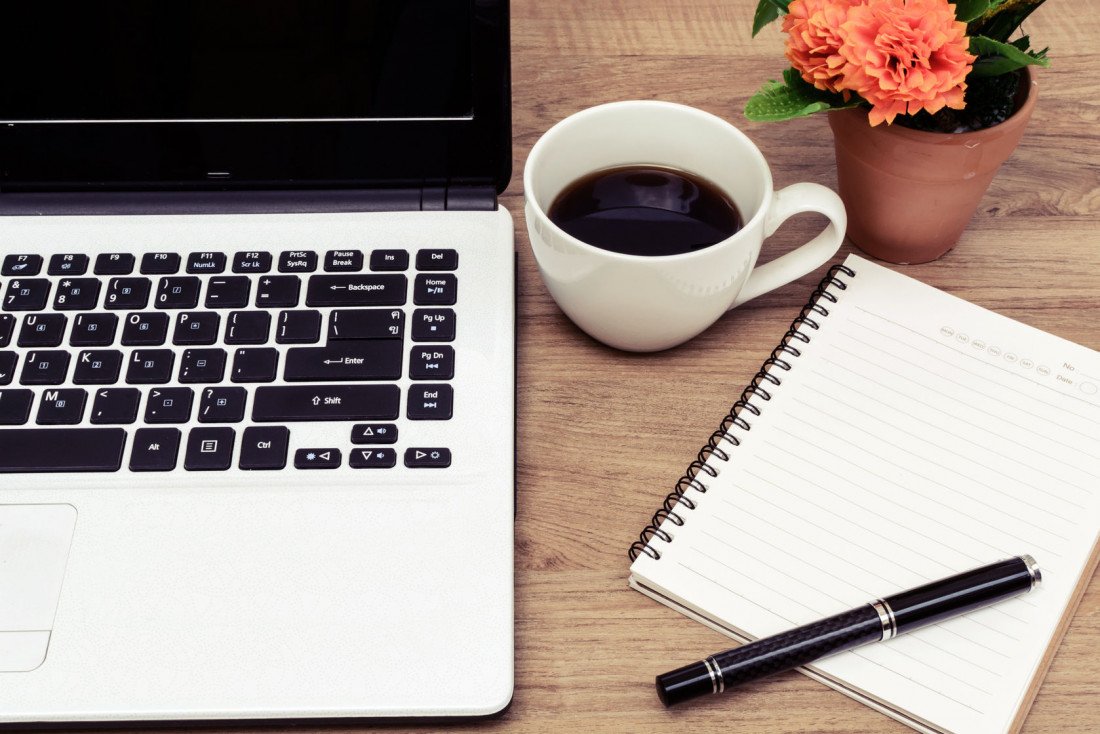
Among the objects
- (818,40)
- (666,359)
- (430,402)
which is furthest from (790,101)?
(430,402)

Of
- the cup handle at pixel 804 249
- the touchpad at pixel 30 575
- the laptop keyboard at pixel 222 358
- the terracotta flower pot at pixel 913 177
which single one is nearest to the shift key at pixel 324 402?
the laptop keyboard at pixel 222 358

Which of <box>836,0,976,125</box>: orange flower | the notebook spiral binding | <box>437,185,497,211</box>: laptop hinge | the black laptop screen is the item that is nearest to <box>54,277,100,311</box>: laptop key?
the black laptop screen

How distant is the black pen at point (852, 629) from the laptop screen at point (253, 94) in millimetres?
315

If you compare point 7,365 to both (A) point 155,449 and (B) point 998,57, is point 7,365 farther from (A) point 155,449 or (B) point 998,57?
(B) point 998,57

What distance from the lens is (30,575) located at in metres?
0.43

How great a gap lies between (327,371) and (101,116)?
220mm

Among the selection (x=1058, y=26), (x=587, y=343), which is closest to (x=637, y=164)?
(x=587, y=343)

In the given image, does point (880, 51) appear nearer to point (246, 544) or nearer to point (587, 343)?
point (587, 343)

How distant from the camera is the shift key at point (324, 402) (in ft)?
1.55

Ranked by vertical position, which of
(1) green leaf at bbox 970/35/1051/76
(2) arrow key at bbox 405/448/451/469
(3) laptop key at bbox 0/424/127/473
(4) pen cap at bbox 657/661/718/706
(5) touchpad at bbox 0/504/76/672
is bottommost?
(5) touchpad at bbox 0/504/76/672

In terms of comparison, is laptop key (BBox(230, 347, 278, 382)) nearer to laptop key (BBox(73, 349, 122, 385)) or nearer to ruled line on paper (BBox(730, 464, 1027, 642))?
laptop key (BBox(73, 349, 122, 385))

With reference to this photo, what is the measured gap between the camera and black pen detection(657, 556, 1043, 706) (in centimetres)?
41

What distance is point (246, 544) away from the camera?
44 cm

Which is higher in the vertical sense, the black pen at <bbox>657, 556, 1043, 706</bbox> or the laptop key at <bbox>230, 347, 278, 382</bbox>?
the laptop key at <bbox>230, 347, 278, 382</bbox>
